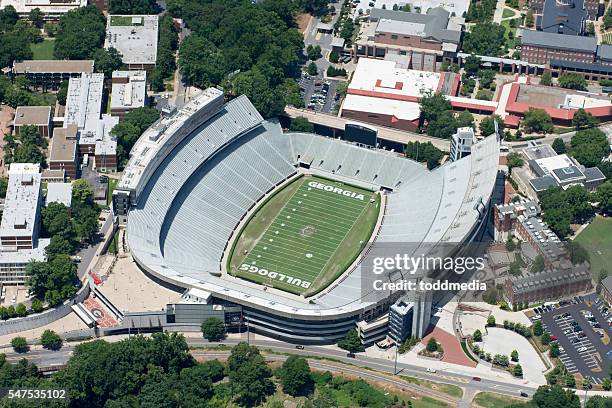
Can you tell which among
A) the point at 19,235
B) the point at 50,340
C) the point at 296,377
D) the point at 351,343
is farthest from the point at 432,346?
the point at 19,235

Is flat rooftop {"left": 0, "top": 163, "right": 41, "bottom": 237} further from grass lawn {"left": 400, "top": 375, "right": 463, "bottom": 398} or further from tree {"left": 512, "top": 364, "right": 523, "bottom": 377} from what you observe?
tree {"left": 512, "top": 364, "right": 523, "bottom": 377}

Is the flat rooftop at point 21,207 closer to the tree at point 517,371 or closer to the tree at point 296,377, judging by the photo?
the tree at point 296,377

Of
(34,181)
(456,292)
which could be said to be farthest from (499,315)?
(34,181)

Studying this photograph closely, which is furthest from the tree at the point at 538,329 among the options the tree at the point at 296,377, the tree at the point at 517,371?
the tree at the point at 296,377

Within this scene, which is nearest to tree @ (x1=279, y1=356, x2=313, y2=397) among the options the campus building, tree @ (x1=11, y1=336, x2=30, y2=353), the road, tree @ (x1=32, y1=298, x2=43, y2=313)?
the road

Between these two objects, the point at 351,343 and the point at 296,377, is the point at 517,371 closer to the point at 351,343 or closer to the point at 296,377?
the point at 351,343
